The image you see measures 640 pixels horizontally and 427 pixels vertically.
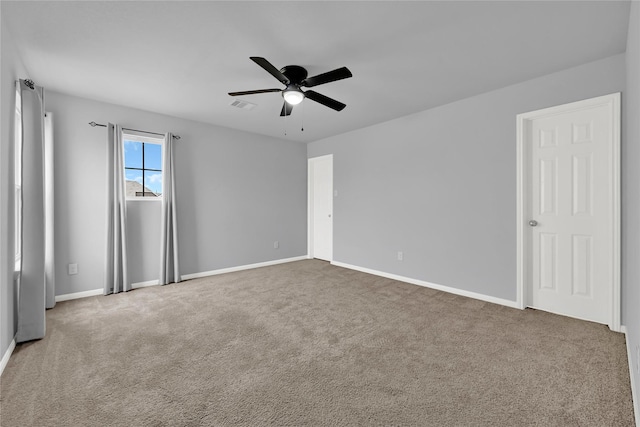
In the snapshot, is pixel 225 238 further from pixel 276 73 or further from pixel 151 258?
pixel 276 73

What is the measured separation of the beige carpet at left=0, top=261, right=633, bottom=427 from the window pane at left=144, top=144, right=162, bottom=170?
1978mm

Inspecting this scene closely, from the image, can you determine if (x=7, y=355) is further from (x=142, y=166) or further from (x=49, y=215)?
(x=142, y=166)

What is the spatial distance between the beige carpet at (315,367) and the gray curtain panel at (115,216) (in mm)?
438

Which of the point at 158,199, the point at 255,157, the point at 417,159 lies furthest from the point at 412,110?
the point at 158,199

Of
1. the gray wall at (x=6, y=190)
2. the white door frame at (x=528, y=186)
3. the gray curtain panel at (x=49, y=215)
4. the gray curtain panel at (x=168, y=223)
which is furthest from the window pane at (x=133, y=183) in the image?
the white door frame at (x=528, y=186)

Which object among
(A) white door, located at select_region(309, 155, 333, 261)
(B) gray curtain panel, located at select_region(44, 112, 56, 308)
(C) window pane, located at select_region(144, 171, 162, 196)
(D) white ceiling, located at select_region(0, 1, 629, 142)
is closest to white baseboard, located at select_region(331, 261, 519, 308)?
(A) white door, located at select_region(309, 155, 333, 261)

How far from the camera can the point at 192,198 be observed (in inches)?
171

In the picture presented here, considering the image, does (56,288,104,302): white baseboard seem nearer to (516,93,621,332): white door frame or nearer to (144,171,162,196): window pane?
(144,171,162,196): window pane

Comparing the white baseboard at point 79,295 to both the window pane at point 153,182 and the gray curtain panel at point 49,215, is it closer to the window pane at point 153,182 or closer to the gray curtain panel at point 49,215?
the gray curtain panel at point 49,215

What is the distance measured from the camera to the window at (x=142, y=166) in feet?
12.7

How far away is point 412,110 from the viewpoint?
12.8ft

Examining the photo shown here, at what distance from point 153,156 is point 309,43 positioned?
10.1ft

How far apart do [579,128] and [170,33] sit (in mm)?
3897

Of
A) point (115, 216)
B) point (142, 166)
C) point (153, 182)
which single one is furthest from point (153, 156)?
point (115, 216)
